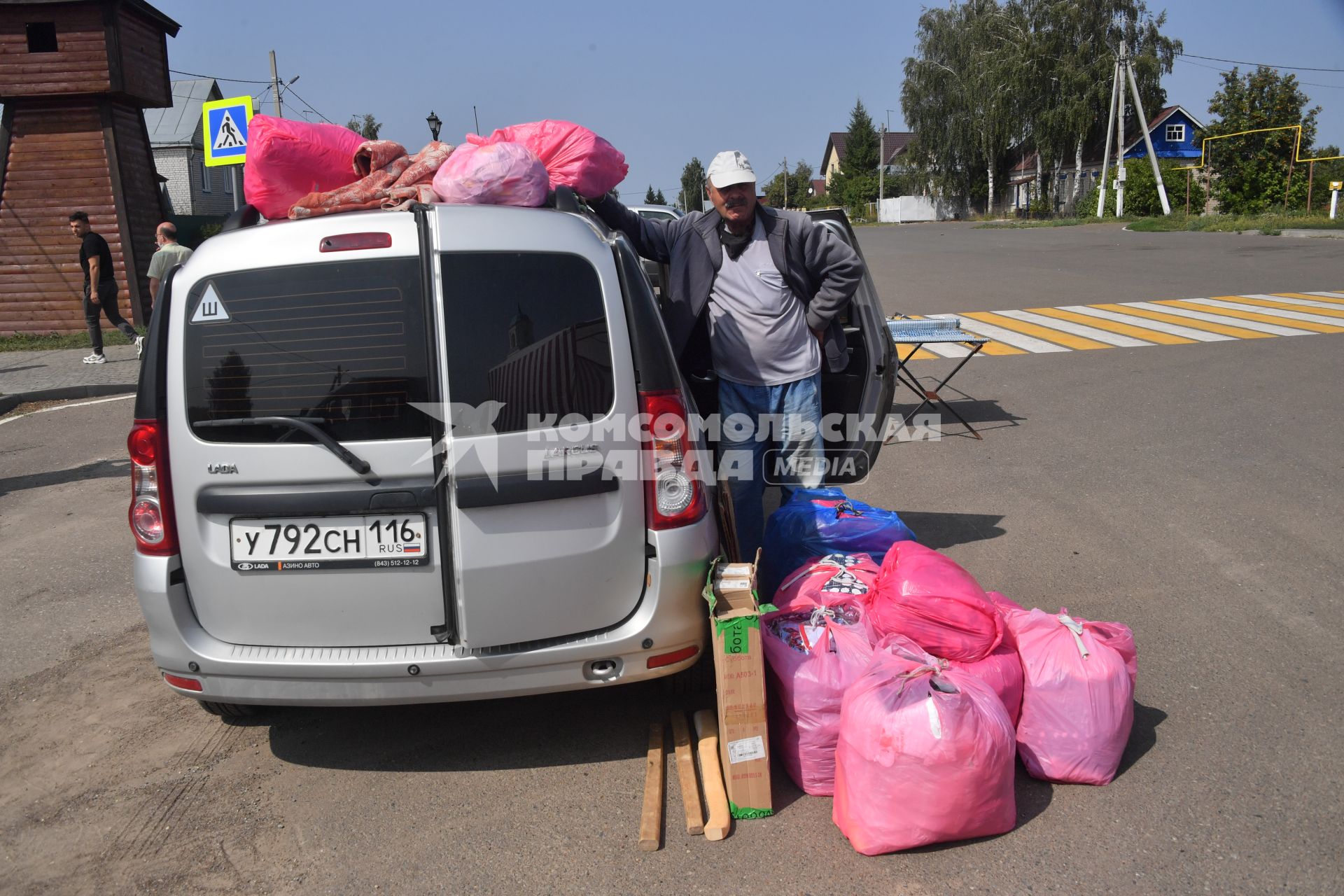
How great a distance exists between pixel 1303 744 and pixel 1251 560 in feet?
6.65

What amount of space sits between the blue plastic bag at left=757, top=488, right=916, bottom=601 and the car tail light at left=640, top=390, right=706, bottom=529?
96 cm

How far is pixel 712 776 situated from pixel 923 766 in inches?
28.6

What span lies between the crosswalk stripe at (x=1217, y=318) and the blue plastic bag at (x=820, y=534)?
408 inches

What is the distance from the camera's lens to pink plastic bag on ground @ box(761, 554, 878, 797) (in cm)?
327

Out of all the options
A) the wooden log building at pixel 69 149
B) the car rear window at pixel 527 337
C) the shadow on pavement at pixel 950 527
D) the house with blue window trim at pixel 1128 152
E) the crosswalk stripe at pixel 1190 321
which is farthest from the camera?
the house with blue window trim at pixel 1128 152

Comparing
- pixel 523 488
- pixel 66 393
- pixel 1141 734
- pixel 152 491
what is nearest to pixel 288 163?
pixel 152 491

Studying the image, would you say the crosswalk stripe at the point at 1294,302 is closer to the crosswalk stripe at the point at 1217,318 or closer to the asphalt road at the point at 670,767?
the crosswalk stripe at the point at 1217,318

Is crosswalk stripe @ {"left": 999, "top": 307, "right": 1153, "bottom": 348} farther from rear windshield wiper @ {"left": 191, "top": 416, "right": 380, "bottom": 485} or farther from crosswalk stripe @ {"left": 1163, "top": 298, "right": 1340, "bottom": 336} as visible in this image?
rear windshield wiper @ {"left": 191, "top": 416, "right": 380, "bottom": 485}

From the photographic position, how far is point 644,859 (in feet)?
9.80

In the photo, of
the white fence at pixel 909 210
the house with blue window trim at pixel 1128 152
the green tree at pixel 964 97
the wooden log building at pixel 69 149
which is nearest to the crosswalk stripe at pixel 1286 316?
the wooden log building at pixel 69 149

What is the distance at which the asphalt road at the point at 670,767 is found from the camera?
2916 millimetres

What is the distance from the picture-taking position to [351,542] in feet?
10.4

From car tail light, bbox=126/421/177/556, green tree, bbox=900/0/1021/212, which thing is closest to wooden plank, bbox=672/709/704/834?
car tail light, bbox=126/421/177/556

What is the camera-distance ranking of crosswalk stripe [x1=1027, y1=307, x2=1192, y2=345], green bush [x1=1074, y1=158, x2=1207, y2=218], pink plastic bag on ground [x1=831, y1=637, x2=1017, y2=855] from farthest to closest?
green bush [x1=1074, y1=158, x2=1207, y2=218] → crosswalk stripe [x1=1027, y1=307, x2=1192, y2=345] → pink plastic bag on ground [x1=831, y1=637, x2=1017, y2=855]
